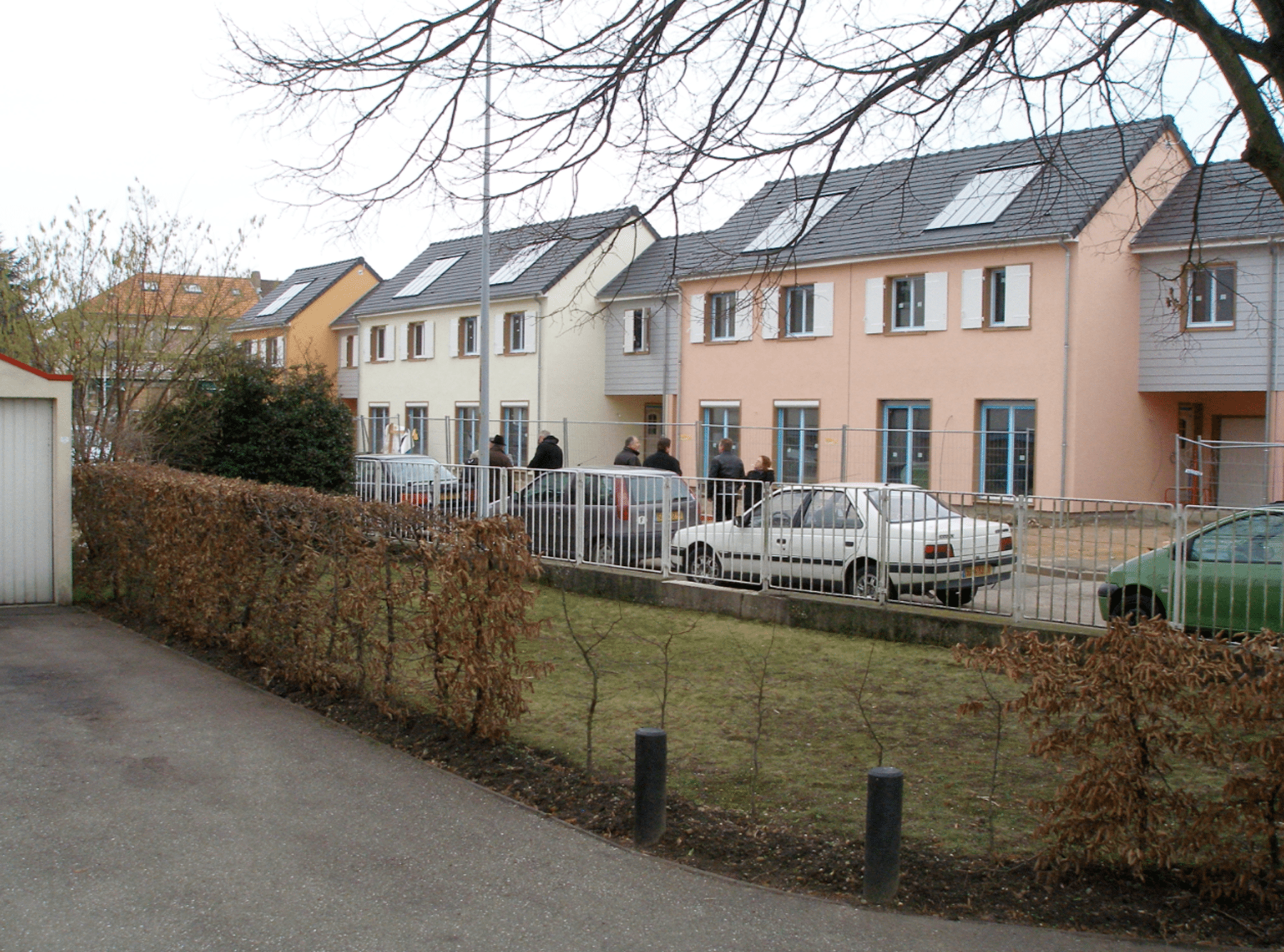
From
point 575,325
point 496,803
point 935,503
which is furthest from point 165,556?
point 935,503

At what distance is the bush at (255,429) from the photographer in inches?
618

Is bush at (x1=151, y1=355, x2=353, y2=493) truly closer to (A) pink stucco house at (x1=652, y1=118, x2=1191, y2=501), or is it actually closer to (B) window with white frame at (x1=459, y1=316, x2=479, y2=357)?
(A) pink stucco house at (x1=652, y1=118, x2=1191, y2=501)

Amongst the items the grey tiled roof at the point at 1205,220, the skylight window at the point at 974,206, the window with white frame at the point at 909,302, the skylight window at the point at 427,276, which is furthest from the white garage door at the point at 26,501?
the skylight window at the point at 427,276

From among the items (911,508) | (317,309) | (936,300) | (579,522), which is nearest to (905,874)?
(911,508)

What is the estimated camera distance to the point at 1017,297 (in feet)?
79.1

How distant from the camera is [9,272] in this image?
58.4 ft

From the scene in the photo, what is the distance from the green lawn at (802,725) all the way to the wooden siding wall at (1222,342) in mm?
15151

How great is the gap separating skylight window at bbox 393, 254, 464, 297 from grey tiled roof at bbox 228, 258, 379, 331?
4.02m

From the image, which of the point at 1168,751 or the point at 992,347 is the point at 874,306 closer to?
the point at 992,347

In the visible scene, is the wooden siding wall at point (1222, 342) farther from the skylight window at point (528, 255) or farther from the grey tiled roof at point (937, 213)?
the skylight window at point (528, 255)

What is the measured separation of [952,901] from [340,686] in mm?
4466

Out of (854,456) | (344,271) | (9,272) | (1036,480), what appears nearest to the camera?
(9,272)

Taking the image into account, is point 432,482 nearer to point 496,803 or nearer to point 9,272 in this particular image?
point 9,272

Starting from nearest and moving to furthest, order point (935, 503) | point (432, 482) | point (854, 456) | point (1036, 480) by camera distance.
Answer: point (935, 503), point (432, 482), point (1036, 480), point (854, 456)
